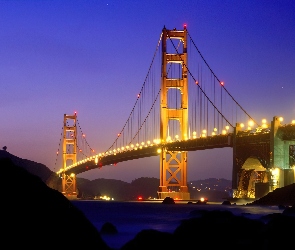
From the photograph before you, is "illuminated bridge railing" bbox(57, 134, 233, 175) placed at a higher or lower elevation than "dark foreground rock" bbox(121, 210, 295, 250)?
higher

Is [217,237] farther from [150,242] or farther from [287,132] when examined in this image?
[287,132]

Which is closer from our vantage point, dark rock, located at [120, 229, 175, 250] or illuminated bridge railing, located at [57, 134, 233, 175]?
dark rock, located at [120, 229, 175, 250]

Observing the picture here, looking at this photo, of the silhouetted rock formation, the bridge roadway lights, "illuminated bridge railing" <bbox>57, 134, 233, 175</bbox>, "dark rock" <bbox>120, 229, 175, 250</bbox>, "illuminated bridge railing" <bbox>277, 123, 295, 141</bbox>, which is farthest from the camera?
the bridge roadway lights

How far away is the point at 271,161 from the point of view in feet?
133

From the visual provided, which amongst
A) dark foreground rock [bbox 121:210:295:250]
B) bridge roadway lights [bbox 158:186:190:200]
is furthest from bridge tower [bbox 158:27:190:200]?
dark foreground rock [bbox 121:210:295:250]

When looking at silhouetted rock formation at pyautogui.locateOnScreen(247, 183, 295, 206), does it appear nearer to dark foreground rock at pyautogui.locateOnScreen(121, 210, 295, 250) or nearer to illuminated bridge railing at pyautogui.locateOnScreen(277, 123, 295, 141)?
illuminated bridge railing at pyautogui.locateOnScreen(277, 123, 295, 141)

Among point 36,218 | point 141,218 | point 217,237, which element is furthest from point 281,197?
point 36,218

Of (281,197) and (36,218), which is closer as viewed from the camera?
(36,218)

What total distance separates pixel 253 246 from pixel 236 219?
185 cm

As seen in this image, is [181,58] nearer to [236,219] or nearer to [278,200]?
[278,200]

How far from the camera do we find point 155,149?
53.1 metres

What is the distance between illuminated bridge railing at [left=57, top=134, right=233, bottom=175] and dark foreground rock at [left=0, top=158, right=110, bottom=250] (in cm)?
3823

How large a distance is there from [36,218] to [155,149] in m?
45.7

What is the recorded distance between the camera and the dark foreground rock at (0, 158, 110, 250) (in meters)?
7.16
